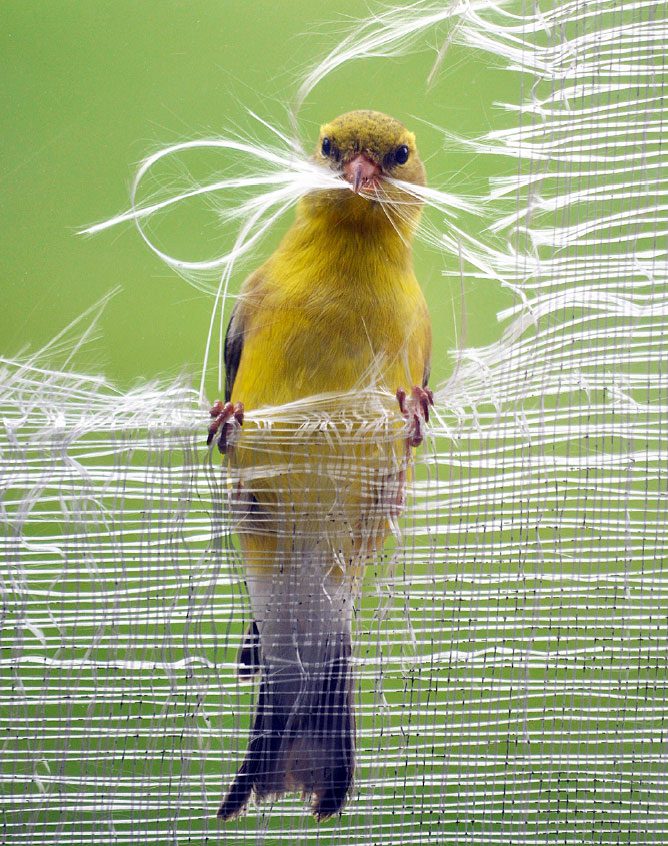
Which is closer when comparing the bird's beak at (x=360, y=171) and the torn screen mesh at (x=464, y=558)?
the torn screen mesh at (x=464, y=558)

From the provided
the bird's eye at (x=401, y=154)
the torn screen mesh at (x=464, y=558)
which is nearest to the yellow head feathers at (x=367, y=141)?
the bird's eye at (x=401, y=154)

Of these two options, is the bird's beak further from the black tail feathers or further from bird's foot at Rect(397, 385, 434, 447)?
the black tail feathers

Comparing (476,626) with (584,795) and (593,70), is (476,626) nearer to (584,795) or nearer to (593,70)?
(584,795)

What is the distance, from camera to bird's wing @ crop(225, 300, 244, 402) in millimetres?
857

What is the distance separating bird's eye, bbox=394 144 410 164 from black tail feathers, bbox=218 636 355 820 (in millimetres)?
393

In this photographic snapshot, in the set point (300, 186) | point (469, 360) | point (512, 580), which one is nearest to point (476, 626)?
point (512, 580)

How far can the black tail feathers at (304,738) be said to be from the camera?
572 millimetres

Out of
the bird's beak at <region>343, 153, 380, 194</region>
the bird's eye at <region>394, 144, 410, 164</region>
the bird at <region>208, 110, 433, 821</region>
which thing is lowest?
the bird at <region>208, 110, 433, 821</region>

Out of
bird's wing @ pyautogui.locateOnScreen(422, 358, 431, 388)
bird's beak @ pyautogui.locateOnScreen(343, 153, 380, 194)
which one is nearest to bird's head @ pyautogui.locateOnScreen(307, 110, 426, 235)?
bird's beak @ pyautogui.locateOnScreen(343, 153, 380, 194)

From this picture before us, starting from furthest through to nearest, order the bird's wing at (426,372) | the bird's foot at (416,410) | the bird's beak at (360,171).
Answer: the bird's wing at (426,372)
the bird's beak at (360,171)
the bird's foot at (416,410)

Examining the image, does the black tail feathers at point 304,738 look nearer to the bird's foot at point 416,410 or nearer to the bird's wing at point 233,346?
the bird's foot at point 416,410

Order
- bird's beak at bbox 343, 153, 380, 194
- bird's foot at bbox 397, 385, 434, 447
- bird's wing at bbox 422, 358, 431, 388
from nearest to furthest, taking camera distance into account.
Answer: bird's foot at bbox 397, 385, 434, 447 → bird's beak at bbox 343, 153, 380, 194 → bird's wing at bbox 422, 358, 431, 388

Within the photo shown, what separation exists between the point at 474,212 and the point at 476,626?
0.24 meters

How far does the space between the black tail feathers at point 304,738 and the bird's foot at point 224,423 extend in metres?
0.14
